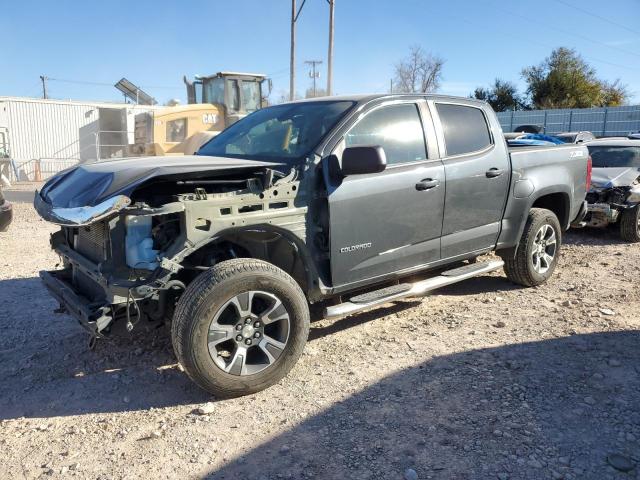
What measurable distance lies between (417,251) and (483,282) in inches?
79.5

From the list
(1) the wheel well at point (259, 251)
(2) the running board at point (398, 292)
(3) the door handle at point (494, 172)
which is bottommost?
(2) the running board at point (398, 292)

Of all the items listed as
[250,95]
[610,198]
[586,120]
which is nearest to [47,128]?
[250,95]

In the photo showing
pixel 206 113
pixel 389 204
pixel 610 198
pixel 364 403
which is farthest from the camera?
pixel 206 113

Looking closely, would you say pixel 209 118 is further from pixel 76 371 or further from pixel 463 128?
pixel 76 371

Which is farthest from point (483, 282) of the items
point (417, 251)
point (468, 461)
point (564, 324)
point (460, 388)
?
point (468, 461)

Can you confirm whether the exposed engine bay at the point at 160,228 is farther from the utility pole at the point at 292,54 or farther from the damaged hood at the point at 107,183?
the utility pole at the point at 292,54

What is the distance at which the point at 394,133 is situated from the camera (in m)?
4.35

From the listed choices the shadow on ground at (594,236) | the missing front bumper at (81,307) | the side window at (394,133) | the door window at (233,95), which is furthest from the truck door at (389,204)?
the door window at (233,95)

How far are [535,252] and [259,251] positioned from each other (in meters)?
3.26

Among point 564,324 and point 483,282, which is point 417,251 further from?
point 483,282

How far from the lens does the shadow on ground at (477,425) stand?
2764 millimetres

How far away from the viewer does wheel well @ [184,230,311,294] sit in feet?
12.3

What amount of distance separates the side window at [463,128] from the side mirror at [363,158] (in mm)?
1215

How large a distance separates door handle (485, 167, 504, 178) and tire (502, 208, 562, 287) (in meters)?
0.80
